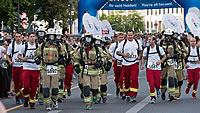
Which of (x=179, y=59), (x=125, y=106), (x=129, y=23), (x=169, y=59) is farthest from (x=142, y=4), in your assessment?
(x=129, y=23)

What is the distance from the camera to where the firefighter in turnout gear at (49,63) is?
42.5 feet

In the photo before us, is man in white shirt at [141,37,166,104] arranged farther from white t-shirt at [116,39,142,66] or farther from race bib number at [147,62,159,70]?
white t-shirt at [116,39,142,66]

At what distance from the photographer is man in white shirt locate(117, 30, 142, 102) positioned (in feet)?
48.5

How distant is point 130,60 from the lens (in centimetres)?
1491

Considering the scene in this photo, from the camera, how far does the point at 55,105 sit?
43.8 ft

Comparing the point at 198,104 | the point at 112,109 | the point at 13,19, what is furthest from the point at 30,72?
the point at 13,19

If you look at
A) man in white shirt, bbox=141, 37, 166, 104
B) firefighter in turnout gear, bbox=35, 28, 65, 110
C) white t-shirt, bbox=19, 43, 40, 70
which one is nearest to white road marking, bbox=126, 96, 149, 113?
man in white shirt, bbox=141, 37, 166, 104

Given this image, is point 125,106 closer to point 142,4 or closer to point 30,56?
point 30,56

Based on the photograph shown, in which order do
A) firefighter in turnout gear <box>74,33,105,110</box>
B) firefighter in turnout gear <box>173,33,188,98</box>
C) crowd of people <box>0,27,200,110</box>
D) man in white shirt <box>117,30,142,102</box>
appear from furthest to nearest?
firefighter in turnout gear <box>173,33,188,98</box> → man in white shirt <box>117,30,142,102</box> → firefighter in turnout gear <box>74,33,105,110</box> → crowd of people <box>0,27,200,110</box>

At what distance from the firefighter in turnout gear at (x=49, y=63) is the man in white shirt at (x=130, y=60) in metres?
2.36

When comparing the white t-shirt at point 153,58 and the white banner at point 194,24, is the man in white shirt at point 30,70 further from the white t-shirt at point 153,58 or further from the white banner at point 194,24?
the white banner at point 194,24

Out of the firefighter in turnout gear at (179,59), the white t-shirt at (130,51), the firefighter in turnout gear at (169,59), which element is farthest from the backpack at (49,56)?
the firefighter in turnout gear at (179,59)

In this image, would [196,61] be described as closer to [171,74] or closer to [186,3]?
[171,74]

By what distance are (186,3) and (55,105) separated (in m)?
21.6
